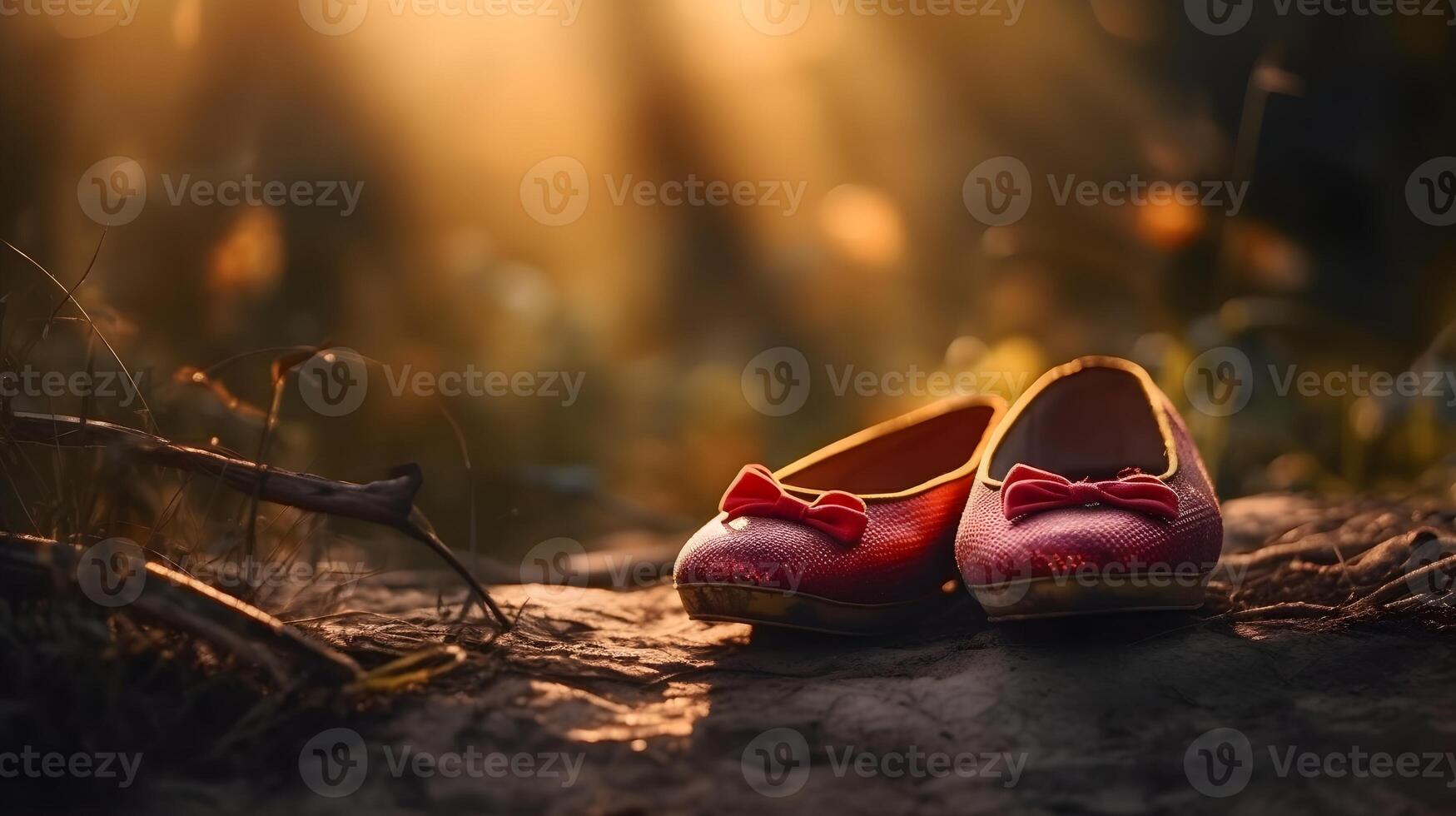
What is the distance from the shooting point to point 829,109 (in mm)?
4531

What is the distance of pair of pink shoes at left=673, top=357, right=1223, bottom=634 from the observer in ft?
5.01

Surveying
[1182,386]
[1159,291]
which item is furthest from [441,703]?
[1159,291]

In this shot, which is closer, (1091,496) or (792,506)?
(1091,496)

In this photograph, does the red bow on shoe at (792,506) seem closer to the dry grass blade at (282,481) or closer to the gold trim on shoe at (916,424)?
the gold trim on shoe at (916,424)

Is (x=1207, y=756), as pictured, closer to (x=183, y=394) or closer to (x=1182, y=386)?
(x=183, y=394)

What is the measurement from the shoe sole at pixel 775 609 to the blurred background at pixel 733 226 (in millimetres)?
1297

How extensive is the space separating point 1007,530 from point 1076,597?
0.50 feet

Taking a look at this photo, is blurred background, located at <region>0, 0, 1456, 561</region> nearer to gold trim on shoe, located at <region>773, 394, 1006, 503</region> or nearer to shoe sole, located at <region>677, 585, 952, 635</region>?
gold trim on shoe, located at <region>773, 394, 1006, 503</region>

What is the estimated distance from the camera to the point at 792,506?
5.75 ft

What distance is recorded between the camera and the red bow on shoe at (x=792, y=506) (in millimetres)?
1723

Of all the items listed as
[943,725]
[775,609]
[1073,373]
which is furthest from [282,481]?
[1073,373]

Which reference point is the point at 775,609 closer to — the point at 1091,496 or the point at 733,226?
the point at 1091,496

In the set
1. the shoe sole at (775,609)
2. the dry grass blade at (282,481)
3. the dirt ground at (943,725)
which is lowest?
the dirt ground at (943,725)

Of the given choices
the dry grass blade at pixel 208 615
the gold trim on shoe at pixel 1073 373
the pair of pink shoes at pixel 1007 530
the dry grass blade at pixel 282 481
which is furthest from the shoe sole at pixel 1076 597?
the dry grass blade at pixel 208 615
